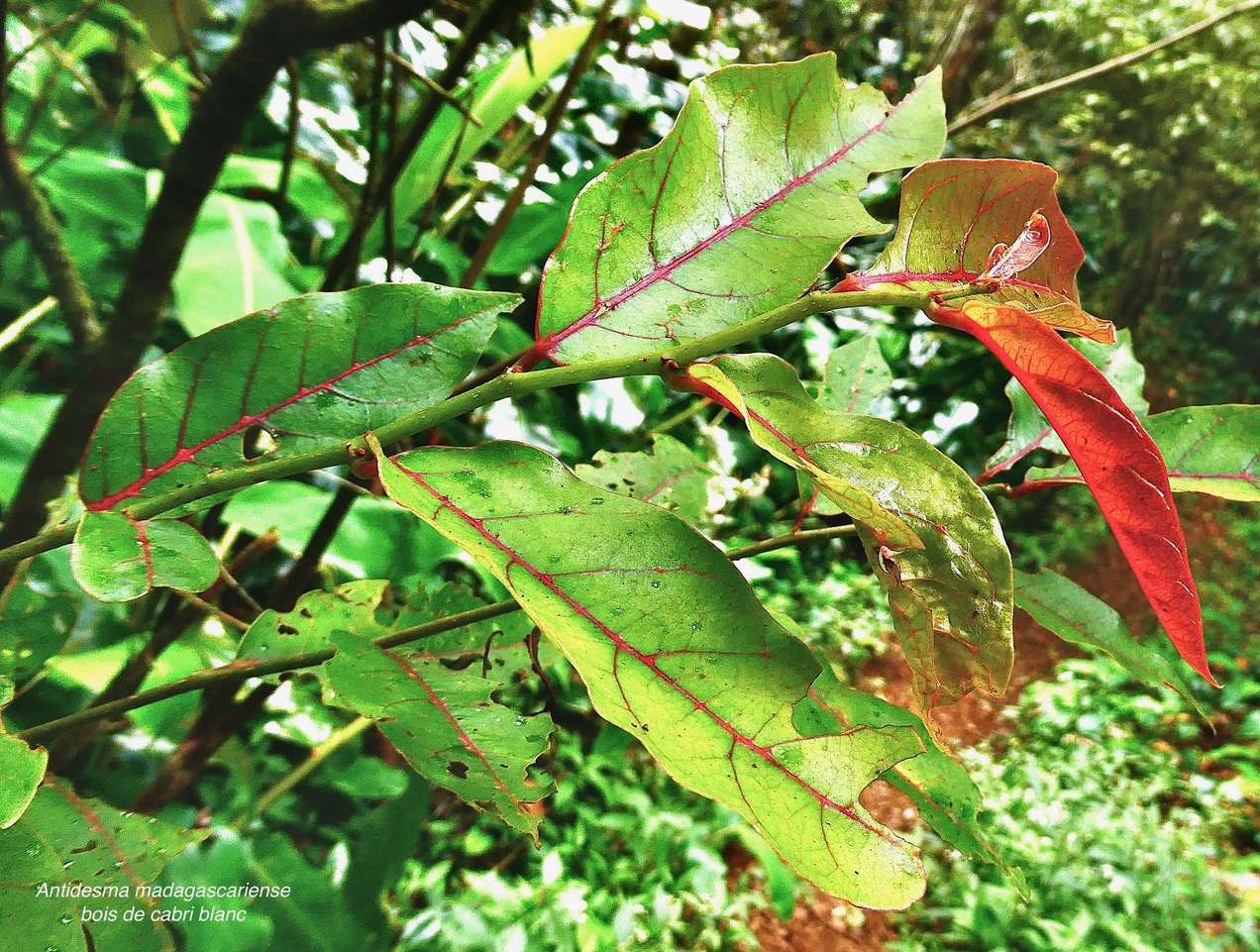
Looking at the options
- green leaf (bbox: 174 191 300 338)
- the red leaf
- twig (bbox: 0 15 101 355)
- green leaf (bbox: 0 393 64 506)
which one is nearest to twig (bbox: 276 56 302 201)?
green leaf (bbox: 174 191 300 338)

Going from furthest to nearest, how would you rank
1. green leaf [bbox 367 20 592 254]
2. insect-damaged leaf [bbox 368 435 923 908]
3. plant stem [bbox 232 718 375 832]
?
green leaf [bbox 367 20 592 254] < plant stem [bbox 232 718 375 832] < insect-damaged leaf [bbox 368 435 923 908]

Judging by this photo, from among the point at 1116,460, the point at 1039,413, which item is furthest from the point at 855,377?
the point at 1116,460

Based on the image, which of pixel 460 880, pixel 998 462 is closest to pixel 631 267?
pixel 998 462

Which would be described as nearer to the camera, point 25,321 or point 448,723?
point 448,723

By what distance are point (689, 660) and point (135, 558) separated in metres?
0.15

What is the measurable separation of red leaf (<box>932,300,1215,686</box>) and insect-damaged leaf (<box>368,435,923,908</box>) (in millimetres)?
63

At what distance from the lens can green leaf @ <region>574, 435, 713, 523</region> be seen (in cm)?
38

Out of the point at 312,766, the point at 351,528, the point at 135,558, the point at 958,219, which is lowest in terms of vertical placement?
the point at 312,766

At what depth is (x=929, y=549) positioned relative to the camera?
0.17m

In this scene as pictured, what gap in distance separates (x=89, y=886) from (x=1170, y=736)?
2.63m

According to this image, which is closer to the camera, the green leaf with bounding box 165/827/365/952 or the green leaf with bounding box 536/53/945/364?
the green leaf with bounding box 536/53/945/364

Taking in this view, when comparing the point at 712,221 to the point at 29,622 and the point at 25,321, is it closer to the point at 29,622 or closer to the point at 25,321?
the point at 29,622

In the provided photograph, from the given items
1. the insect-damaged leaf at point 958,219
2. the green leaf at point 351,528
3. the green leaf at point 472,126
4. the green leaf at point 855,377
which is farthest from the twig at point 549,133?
the insect-damaged leaf at point 958,219

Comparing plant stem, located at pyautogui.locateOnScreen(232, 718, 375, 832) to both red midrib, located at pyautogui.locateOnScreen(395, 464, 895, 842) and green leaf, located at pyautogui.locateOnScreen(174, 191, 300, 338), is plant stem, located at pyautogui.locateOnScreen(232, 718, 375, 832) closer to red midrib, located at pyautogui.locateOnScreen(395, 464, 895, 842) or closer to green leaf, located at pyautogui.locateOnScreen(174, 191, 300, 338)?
green leaf, located at pyautogui.locateOnScreen(174, 191, 300, 338)
